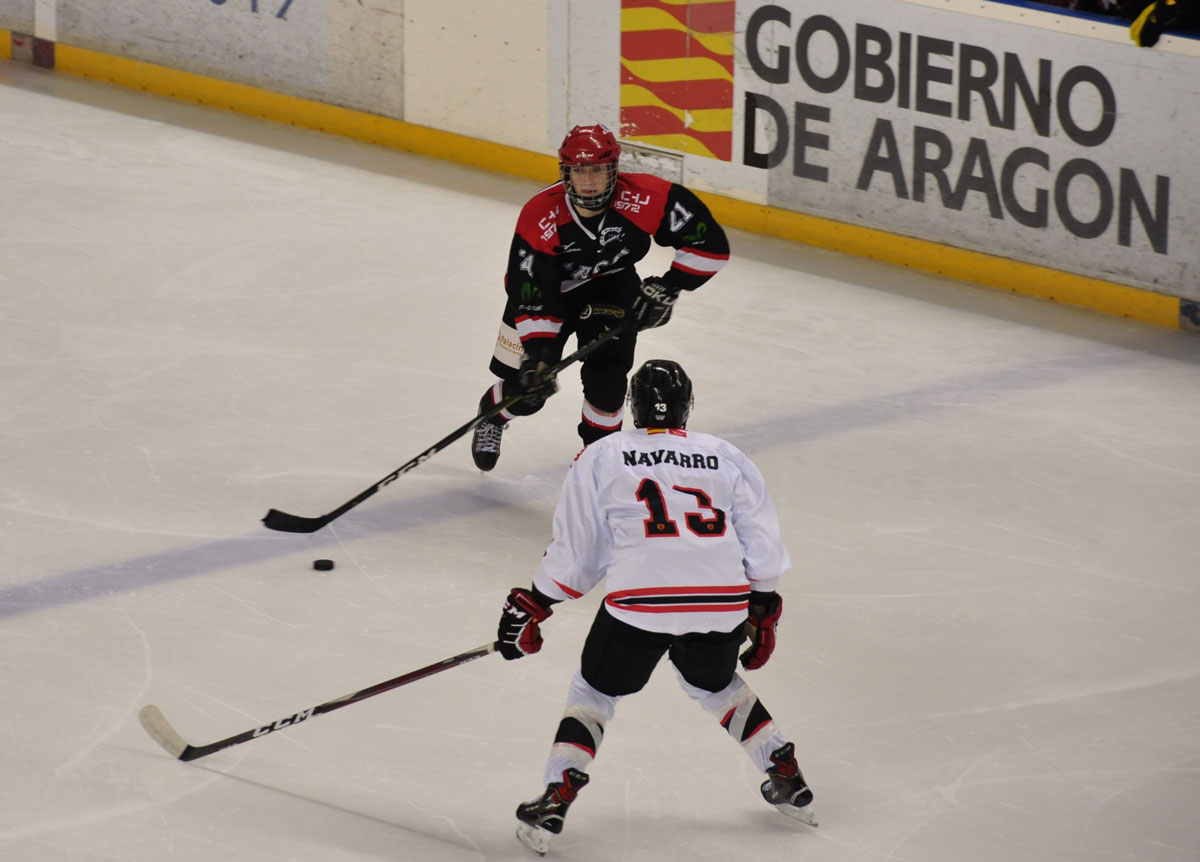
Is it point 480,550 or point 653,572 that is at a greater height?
→ point 653,572

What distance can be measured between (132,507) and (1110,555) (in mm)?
2597

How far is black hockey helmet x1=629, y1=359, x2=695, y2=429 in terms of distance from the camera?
3.27 metres

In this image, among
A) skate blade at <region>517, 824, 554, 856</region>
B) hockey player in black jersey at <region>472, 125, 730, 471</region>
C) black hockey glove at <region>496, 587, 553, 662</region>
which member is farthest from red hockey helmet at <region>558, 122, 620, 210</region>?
skate blade at <region>517, 824, 554, 856</region>

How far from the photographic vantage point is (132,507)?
4.80 m

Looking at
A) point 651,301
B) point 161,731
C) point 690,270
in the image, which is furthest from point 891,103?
point 161,731

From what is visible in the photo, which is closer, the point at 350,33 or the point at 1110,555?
the point at 1110,555

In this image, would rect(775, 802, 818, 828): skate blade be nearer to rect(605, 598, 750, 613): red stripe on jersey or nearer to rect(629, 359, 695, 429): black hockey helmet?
rect(605, 598, 750, 613): red stripe on jersey

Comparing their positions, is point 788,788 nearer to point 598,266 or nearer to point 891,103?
point 598,266

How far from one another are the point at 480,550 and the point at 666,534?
61.0 inches

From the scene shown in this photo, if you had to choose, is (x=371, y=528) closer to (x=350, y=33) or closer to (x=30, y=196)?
(x=30, y=196)

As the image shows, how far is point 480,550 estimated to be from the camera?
4.66 metres

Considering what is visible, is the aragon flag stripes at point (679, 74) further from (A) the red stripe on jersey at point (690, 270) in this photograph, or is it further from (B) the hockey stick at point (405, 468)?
(B) the hockey stick at point (405, 468)

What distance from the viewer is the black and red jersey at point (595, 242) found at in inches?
180

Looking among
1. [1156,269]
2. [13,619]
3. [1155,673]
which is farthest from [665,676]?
[1156,269]
